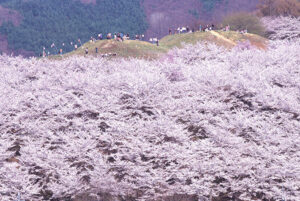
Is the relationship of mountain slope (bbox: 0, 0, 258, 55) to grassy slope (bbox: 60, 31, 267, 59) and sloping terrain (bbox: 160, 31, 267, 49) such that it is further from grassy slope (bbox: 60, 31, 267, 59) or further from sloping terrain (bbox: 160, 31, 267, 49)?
sloping terrain (bbox: 160, 31, 267, 49)

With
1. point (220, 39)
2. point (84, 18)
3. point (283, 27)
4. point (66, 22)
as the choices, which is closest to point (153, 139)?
point (220, 39)

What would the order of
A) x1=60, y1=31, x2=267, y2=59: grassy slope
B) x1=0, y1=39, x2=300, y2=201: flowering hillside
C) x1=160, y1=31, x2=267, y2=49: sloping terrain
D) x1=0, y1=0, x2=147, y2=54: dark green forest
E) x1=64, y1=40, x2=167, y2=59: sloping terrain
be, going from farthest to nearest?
x1=0, y1=0, x2=147, y2=54: dark green forest < x1=160, y1=31, x2=267, y2=49: sloping terrain < x1=60, y1=31, x2=267, y2=59: grassy slope < x1=64, y1=40, x2=167, y2=59: sloping terrain < x1=0, y1=39, x2=300, y2=201: flowering hillside

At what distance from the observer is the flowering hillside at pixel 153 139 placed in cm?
747

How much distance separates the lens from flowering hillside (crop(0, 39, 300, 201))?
24.5 ft

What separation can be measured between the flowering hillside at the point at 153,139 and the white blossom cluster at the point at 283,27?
27.4 m

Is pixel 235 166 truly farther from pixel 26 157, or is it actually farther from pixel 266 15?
pixel 266 15

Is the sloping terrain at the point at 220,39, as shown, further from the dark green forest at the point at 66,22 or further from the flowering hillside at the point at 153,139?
the dark green forest at the point at 66,22

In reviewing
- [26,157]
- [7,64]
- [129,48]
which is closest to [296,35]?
[129,48]

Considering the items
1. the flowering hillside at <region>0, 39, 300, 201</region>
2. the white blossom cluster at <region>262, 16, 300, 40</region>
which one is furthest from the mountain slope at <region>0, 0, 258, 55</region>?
the flowering hillside at <region>0, 39, 300, 201</region>

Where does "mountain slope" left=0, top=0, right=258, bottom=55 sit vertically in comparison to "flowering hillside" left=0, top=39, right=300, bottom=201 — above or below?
above

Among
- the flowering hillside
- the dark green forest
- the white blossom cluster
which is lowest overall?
the flowering hillside

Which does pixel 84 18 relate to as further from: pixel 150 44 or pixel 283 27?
pixel 283 27

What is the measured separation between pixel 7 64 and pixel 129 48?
9.54m

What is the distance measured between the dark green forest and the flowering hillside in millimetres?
33945
